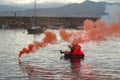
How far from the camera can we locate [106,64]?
70000mm

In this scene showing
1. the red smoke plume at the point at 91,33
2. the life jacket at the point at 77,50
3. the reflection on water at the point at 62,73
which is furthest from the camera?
Answer: the life jacket at the point at 77,50

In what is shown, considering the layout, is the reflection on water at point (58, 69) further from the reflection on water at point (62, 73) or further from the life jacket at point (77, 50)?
the life jacket at point (77, 50)

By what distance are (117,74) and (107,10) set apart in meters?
9.34

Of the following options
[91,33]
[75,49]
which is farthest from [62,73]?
[75,49]

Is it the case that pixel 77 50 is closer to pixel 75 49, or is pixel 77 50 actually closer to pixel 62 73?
pixel 75 49

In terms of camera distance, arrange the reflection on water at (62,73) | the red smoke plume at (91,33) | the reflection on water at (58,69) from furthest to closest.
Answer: the red smoke plume at (91,33) < the reflection on water at (58,69) < the reflection on water at (62,73)

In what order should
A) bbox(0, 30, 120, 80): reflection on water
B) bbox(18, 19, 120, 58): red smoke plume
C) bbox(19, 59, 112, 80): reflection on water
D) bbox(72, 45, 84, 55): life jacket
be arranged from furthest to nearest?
bbox(72, 45, 84, 55): life jacket
bbox(18, 19, 120, 58): red smoke plume
bbox(0, 30, 120, 80): reflection on water
bbox(19, 59, 112, 80): reflection on water

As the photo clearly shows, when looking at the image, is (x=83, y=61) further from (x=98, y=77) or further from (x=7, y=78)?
(x=7, y=78)

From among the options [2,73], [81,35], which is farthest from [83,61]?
[2,73]

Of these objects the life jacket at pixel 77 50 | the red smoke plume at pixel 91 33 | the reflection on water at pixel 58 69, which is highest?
the red smoke plume at pixel 91 33

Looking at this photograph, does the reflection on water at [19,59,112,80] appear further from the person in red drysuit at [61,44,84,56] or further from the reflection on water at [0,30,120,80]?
the person in red drysuit at [61,44,84,56]

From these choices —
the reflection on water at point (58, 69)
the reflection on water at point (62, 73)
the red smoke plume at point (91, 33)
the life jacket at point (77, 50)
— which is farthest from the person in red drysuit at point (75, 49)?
the reflection on water at point (62, 73)

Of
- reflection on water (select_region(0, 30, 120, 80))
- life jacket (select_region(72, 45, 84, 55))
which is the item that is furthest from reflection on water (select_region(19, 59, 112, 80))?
life jacket (select_region(72, 45, 84, 55))

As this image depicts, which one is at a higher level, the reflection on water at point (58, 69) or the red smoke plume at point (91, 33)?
the red smoke plume at point (91, 33)
